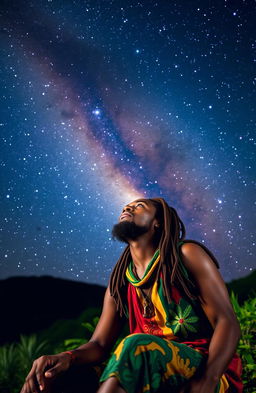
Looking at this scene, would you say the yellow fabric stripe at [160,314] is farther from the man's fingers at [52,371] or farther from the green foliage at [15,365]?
the green foliage at [15,365]

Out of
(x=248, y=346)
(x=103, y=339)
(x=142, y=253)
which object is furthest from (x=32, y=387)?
(x=248, y=346)

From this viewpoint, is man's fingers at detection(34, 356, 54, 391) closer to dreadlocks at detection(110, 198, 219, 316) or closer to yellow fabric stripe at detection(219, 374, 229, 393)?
dreadlocks at detection(110, 198, 219, 316)

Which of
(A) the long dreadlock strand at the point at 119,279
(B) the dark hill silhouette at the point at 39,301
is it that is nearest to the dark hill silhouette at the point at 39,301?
(B) the dark hill silhouette at the point at 39,301

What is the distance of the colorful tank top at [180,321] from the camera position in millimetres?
1801

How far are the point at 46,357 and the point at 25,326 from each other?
8482mm

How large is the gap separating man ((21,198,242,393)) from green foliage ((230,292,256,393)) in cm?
115

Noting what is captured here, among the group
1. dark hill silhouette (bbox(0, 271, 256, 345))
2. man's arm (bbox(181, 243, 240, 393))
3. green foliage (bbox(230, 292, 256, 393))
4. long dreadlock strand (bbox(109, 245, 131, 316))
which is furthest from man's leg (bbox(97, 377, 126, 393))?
dark hill silhouette (bbox(0, 271, 256, 345))

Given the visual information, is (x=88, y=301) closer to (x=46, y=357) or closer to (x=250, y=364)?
(x=250, y=364)

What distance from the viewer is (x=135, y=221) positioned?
207 cm

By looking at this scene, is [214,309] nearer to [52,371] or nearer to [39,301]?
[52,371]

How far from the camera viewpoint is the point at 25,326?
9641mm

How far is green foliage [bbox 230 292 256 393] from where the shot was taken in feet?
9.42

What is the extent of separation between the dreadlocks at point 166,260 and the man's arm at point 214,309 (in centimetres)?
5

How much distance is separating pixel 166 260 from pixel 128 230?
0.80 feet
